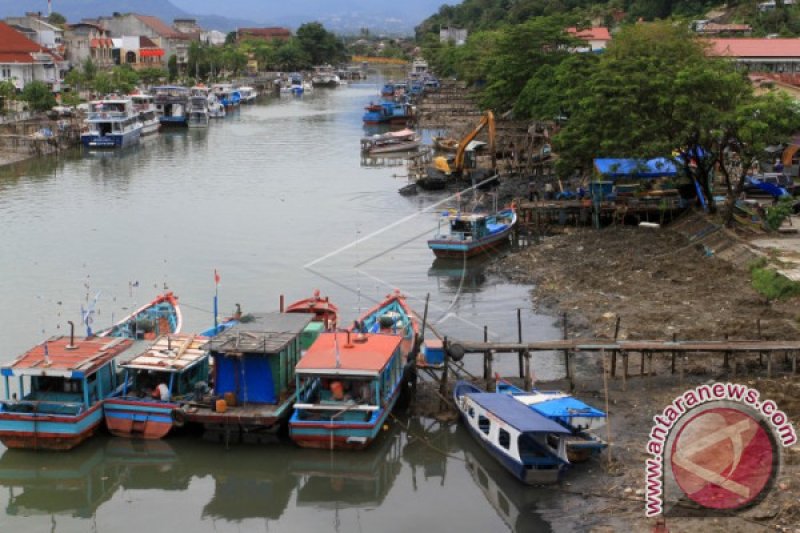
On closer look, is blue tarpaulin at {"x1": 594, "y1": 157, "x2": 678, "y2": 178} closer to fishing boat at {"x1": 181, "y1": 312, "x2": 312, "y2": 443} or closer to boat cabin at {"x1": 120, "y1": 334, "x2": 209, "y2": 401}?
fishing boat at {"x1": 181, "y1": 312, "x2": 312, "y2": 443}

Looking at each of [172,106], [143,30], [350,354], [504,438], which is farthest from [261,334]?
[143,30]

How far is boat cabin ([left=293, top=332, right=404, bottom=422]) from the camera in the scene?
Answer: 22.5 meters

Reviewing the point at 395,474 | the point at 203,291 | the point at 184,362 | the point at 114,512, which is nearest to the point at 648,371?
the point at 395,474

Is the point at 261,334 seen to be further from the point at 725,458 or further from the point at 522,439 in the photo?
the point at 725,458

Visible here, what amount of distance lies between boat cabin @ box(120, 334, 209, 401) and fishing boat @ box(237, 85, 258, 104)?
104477mm

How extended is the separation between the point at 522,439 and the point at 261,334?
683 centimetres

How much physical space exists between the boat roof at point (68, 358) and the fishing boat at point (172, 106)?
245 feet

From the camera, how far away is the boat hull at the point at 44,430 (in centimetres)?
2239

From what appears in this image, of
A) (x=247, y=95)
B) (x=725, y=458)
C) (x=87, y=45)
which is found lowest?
(x=725, y=458)

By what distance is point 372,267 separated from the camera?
40.2 m

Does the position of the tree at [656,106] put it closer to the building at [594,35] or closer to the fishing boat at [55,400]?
the fishing boat at [55,400]

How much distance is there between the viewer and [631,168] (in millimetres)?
46375

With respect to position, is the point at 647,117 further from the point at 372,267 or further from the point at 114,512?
the point at 114,512

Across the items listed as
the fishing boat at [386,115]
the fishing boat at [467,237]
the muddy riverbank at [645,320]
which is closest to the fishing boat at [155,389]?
the muddy riverbank at [645,320]
